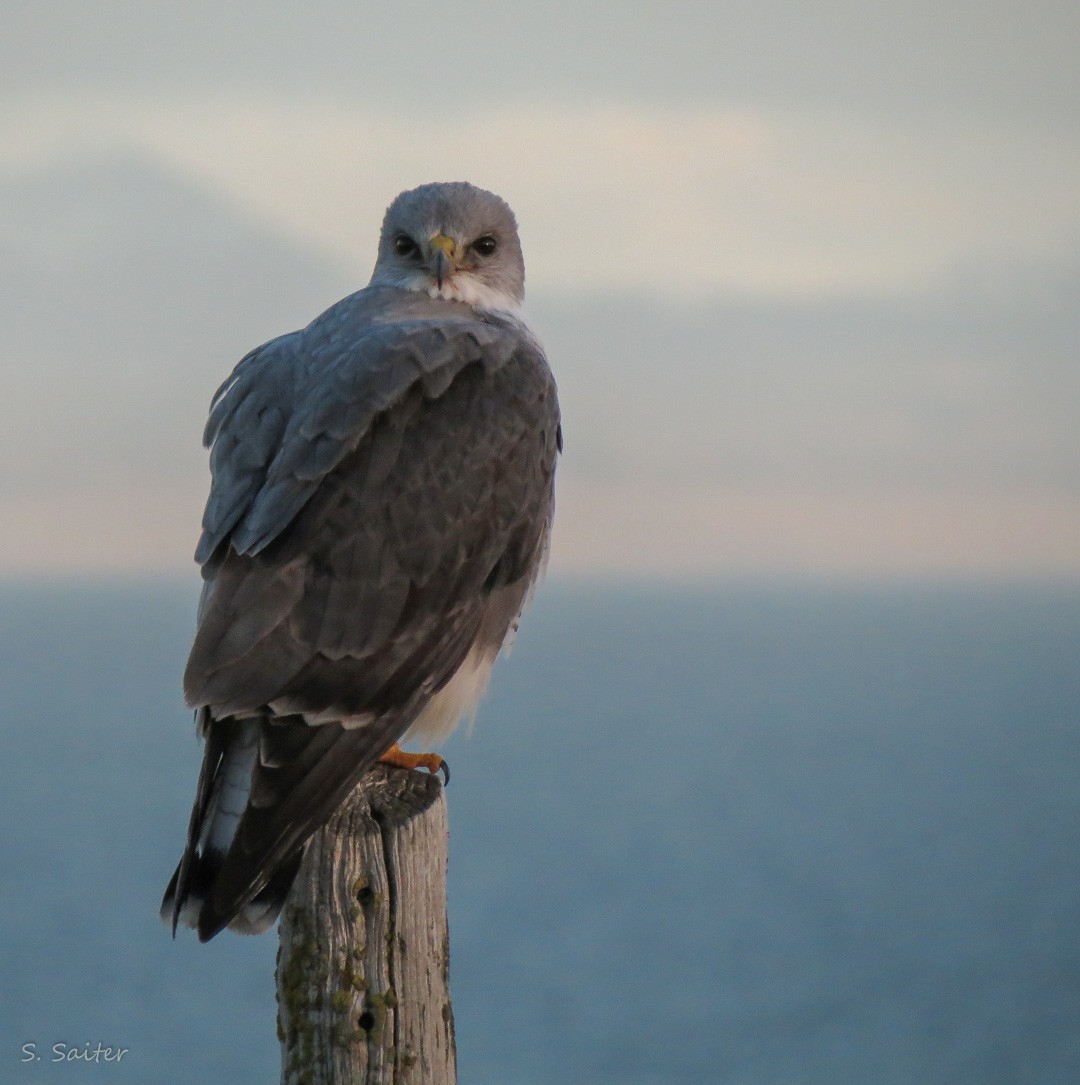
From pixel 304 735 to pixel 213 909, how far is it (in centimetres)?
51

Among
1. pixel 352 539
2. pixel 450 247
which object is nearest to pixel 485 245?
pixel 450 247

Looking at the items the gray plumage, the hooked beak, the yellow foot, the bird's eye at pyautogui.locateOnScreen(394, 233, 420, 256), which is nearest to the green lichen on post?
the gray plumage

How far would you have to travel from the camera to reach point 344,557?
3.78m

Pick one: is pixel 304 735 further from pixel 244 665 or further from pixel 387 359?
pixel 387 359

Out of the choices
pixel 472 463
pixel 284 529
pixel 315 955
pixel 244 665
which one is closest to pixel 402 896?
pixel 315 955

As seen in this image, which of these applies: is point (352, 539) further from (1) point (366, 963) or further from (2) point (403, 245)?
(2) point (403, 245)

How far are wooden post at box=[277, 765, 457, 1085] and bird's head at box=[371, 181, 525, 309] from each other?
7.83 ft

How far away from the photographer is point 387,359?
4062 millimetres

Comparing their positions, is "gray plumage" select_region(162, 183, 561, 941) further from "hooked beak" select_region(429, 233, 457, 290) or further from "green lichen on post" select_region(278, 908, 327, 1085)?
"hooked beak" select_region(429, 233, 457, 290)

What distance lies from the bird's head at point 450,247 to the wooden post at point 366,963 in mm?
2388

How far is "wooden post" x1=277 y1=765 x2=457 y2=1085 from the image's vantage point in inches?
128

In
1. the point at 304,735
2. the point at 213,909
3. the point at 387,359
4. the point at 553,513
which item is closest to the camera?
the point at 213,909

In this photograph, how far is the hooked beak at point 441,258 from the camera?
495cm

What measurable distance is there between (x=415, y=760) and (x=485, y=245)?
2259mm
